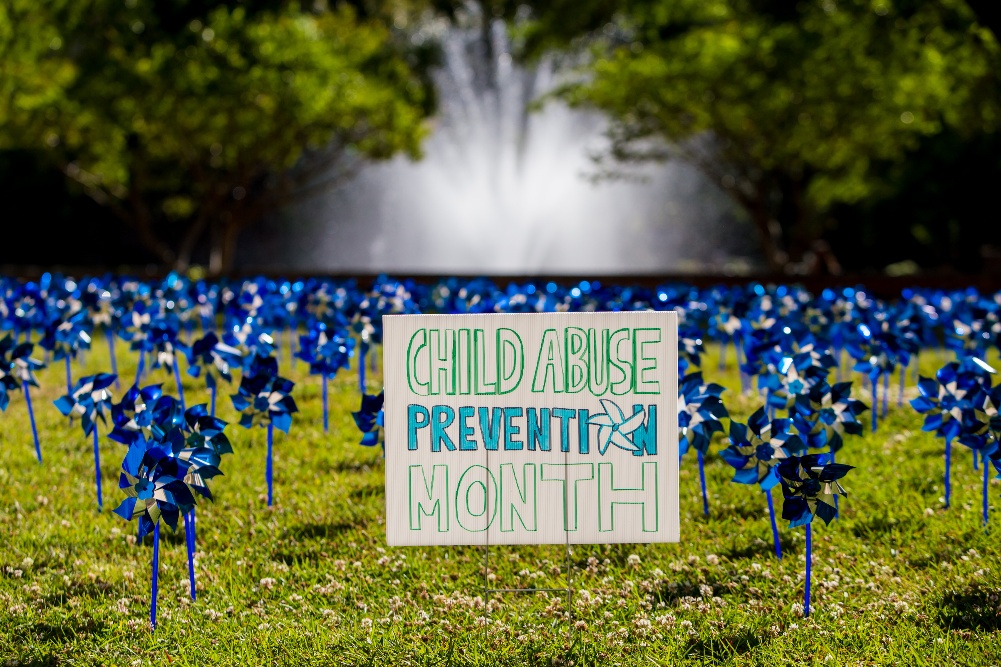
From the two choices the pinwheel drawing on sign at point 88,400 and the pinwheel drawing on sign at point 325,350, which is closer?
the pinwheel drawing on sign at point 88,400

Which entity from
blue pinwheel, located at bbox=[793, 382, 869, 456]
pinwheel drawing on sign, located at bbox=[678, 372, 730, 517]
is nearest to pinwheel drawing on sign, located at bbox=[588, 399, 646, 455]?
pinwheel drawing on sign, located at bbox=[678, 372, 730, 517]

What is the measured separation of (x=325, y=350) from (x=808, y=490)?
12.0 ft

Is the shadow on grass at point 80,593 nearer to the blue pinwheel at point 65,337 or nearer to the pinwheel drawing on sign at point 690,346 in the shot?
the blue pinwheel at point 65,337

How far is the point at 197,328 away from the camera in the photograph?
603 inches

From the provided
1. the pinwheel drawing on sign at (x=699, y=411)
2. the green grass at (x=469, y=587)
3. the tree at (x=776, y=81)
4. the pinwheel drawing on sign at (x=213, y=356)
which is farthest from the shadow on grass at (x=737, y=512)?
the tree at (x=776, y=81)

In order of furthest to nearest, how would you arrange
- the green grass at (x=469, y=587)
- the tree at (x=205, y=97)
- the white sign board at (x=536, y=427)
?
the tree at (x=205, y=97) → the white sign board at (x=536, y=427) → the green grass at (x=469, y=587)

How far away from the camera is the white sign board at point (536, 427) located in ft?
13.6

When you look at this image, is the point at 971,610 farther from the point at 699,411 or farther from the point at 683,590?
the point at 699,411

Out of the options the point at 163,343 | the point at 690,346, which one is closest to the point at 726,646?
the point at 690,346

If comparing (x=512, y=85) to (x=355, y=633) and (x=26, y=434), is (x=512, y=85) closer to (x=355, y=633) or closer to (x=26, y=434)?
(x=26, y=434)

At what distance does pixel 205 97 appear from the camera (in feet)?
74.7

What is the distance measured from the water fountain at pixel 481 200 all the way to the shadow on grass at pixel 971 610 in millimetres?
31222

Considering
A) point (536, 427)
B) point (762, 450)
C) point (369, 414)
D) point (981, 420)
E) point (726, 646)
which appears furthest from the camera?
point (369, 414)

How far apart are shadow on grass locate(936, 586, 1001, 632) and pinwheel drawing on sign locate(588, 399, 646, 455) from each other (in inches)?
56.4
